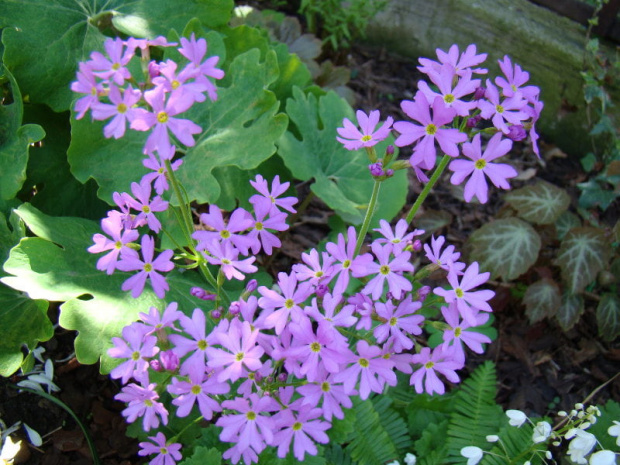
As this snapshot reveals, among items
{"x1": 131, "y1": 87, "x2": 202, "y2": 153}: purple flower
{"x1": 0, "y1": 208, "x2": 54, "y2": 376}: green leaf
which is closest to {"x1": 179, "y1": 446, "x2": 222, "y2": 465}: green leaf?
{"x1": 0, "y1": 208, "x2": 54, "y2": 376}: green leaf

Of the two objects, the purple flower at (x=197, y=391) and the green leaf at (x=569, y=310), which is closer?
the purple flower at (x=197, y=391)

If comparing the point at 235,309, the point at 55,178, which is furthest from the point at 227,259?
the point at 55,178

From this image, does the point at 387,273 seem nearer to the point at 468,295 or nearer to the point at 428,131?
the point at 468,295

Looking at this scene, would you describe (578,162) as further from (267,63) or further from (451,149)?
(451,149)

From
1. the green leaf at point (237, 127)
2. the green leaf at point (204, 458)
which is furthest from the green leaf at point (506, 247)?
the green leaf at point (204, 458)

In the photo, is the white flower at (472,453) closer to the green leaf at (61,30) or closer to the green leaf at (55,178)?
the green leaf at (55,178)

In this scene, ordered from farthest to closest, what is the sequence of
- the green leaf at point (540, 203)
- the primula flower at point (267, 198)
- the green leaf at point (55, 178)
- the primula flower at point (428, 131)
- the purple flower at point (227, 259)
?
1. the green leaf at point (540, 203)
2. the green leaf at point (55, 178)
3. the primula flower at point (267, 198)
4. the purple flower at point (227, 259)
5. the primula flower at point (428, 131)

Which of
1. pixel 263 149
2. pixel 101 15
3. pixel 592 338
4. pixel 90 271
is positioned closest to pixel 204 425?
pixel 90 271

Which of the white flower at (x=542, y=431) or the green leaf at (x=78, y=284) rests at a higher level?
the white flower at (x=542, y=431)
